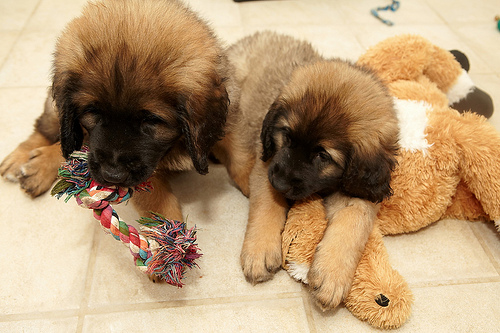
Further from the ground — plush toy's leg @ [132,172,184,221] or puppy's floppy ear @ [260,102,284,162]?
puppy's floppy ear @ [260,102,284,162]

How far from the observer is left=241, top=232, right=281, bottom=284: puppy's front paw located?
1.57 m

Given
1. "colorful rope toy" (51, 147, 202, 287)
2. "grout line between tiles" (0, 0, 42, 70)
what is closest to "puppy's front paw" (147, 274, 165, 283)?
"colorful rope toy" (51, 147, 202, 287)

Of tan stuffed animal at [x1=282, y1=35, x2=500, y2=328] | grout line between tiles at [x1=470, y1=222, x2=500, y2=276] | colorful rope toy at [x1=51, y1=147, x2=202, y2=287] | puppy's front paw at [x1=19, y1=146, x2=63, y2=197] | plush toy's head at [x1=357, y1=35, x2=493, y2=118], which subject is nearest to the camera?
colorful rope toy at [x1=51, y1=147, x2=202, y2=287]

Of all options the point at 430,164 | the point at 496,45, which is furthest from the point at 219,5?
the point at 430,164

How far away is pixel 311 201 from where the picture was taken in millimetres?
1721

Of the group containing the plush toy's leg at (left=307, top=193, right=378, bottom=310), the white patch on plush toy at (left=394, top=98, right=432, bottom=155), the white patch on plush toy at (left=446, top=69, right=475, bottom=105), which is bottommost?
the plush toy's leg at (left=307, top=193, right=378, bottom=310)

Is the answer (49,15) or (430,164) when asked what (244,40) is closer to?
(430,164)

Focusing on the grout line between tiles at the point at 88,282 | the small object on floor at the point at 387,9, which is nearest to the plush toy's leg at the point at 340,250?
the grout line between tiles at the point at 88,282

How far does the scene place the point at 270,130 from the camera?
1638 mm

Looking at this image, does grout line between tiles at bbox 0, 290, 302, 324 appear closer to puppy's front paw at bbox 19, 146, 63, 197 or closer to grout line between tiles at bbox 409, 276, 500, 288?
grout line between tiles at bbox 409, 276, 500, 288

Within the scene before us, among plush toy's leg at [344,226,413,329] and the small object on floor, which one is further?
the small object on floor

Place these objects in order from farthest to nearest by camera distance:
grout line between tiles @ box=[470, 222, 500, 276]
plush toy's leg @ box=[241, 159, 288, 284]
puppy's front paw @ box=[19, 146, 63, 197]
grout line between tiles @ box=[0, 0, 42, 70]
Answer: grout line between tiles @ box=[0, 0, 42, 70] → puppy's front paw @ box=[19, 146, 63, 197] → grout line between tiles @ box=[470, 222, 500, 276] → plush toy's leg @ box=[241, 159, 288, 284]

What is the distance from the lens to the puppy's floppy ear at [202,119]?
52.3 inches

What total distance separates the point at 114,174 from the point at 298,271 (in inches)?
32.1
